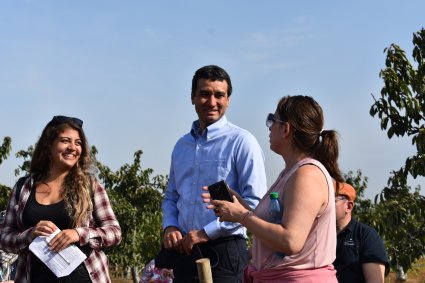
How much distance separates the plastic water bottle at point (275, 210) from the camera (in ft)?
11.2

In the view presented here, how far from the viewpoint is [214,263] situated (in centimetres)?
448

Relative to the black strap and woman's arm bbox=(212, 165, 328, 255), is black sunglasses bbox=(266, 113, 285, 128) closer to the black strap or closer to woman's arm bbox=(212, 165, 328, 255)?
woman's arm bbox=(212, 165, 328, 255)

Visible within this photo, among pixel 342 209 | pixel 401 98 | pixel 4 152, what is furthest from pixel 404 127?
pixel 4 152

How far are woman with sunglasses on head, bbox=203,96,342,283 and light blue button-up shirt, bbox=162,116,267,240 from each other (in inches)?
32.8

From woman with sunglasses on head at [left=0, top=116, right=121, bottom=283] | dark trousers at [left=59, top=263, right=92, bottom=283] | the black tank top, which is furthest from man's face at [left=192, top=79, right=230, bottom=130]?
dark trousers at [left=59, top=263, right=92, bottom=283]

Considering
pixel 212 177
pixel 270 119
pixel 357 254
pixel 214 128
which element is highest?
pixel 214 128

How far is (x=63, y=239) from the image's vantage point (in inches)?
181

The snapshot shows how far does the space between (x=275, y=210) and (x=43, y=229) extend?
177 centimetres

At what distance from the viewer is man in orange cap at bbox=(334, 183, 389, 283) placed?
455cm

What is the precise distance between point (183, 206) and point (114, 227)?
48 centimetres

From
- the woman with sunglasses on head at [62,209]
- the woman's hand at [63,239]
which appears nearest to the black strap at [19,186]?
the woman with sunglasses on head at [62,209]

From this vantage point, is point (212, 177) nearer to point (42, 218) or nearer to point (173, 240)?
point (173, 240)

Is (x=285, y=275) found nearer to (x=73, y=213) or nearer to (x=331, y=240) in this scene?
(x=331, y=240)

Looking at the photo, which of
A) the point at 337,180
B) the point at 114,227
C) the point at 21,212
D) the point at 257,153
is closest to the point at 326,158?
the point at 337,180
